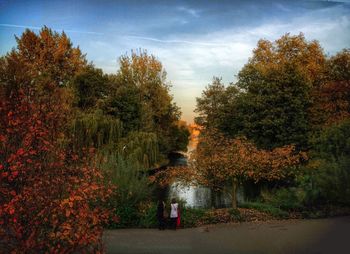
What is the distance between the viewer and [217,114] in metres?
15.0

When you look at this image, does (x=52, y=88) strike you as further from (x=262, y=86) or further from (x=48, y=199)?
(x=262, y=86)

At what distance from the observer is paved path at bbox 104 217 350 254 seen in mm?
5074

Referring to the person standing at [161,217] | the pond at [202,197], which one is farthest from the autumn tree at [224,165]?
the pond at [202,197]

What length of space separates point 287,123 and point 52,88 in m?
11.2

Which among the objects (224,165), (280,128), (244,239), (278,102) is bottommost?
(244,239)

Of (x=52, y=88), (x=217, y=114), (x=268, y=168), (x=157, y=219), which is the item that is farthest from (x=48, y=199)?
(x=217, y=114)

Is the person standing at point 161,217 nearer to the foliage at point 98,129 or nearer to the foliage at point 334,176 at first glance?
the foliage at point 334,176

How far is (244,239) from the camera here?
5.66 m

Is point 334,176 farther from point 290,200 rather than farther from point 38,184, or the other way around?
point 38,184

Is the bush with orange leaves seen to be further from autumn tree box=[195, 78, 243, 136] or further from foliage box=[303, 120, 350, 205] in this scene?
autumn tree box=[195, 78, 243, 136]

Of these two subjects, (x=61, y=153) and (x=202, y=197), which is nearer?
(x=61, y=153)

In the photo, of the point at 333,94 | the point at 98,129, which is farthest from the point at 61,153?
the point at 333,94

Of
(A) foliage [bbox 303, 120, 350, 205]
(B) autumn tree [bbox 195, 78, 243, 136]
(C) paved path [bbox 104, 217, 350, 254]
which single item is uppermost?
(B) autumn tree [bbox 195, 78, 243, 136]

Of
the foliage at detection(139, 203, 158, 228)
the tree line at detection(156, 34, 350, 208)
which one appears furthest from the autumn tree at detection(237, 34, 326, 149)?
the foliage at detection(139, 203, 158, 228)
